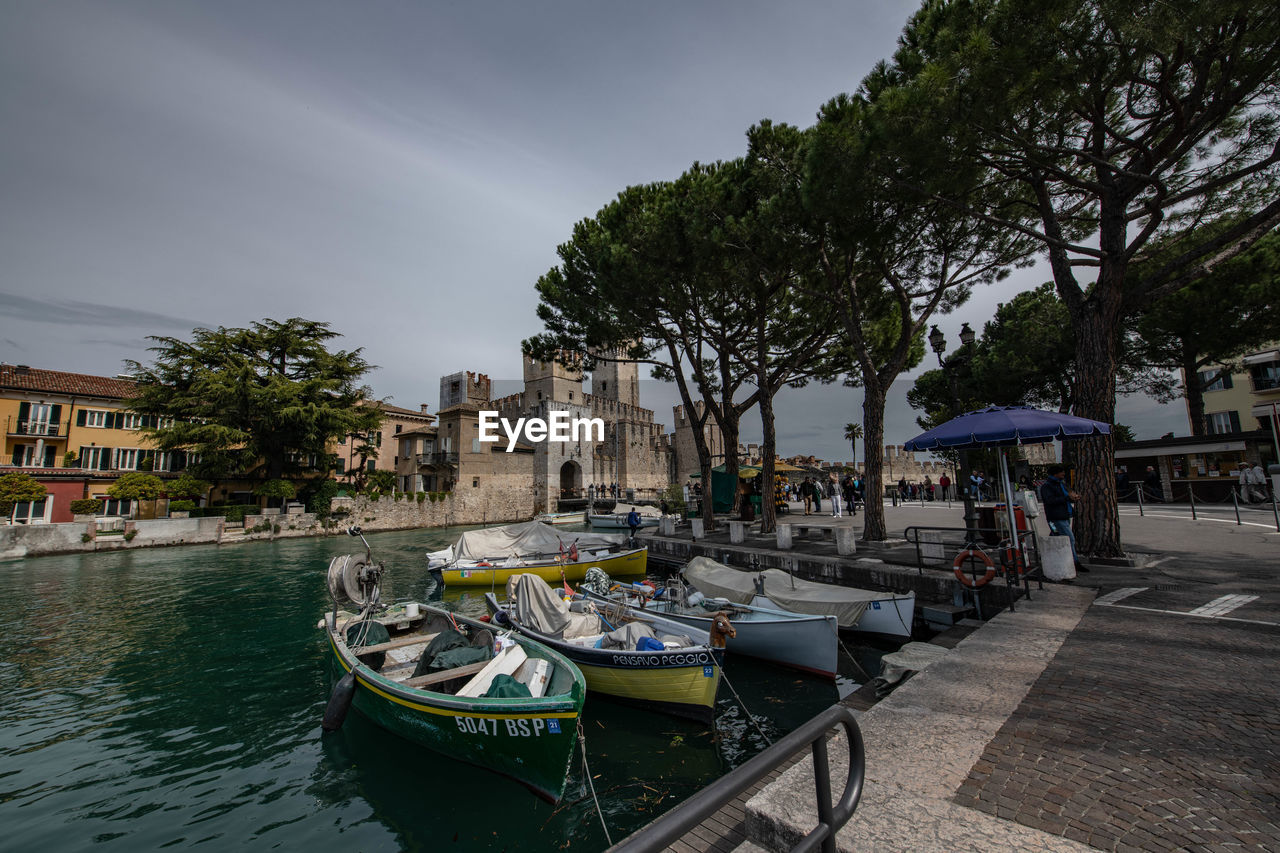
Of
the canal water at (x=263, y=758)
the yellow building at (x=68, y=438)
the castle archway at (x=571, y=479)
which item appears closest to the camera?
the canal water at (x=263, y=758)

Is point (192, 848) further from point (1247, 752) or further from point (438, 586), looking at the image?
point (438, 586)

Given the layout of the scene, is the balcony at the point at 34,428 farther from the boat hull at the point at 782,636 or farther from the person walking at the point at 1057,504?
the person walking at the point at 1057,504

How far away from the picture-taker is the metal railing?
115cm

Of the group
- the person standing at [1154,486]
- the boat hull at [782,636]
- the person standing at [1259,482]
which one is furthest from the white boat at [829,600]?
A: the person standing at [1154,486]

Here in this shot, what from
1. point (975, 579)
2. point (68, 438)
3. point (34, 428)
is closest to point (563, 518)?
point (68, 438)

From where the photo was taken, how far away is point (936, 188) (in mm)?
9461

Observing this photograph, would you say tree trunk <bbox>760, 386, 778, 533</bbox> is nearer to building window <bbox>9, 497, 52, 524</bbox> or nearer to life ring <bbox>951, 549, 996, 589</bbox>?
life ring <bbox>951, 549, 996, 589</bbox>

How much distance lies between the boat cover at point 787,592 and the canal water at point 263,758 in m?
0.86

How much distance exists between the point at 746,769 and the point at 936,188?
10871 millimetres

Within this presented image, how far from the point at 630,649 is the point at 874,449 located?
8.54 m

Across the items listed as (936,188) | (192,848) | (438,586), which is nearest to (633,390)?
(438,586)

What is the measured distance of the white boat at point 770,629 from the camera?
746 cm

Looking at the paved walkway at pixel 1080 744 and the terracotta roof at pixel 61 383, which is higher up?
the terracotta roof at pixel 61 383

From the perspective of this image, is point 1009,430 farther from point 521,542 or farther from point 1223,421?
point 1223,421
